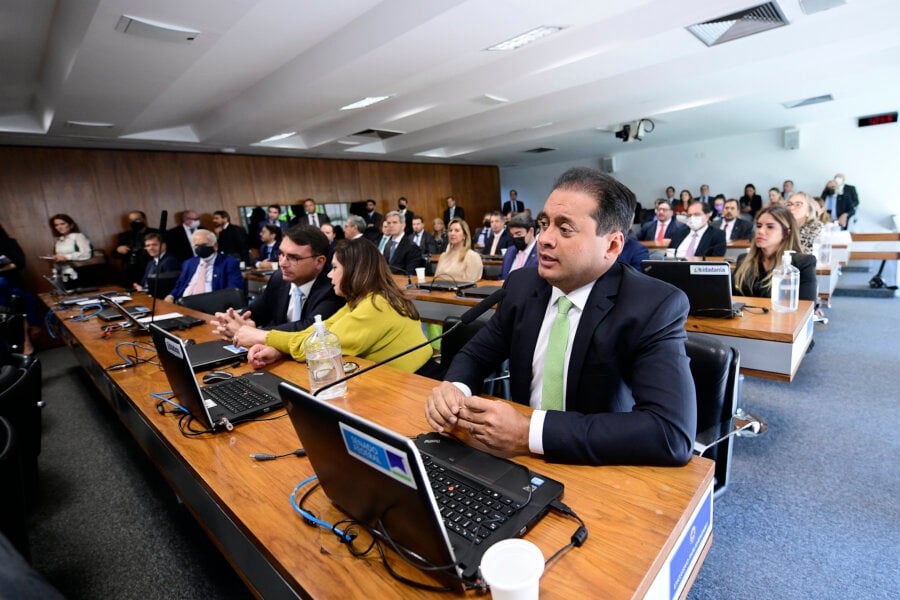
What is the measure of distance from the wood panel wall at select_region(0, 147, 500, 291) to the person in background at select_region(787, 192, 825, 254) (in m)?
8.01

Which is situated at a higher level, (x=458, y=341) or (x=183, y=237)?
(x=183, y=237)

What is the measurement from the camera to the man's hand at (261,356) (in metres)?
1.76

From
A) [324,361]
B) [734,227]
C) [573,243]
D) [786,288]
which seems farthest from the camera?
[734,227]

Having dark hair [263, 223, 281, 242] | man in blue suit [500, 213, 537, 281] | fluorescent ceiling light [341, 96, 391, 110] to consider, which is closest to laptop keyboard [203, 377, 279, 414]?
man in blue suit [500, 213, 537, 281]

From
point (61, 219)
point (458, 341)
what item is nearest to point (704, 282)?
point (458, 341)

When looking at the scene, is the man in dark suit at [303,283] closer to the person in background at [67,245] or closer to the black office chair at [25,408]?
the black office chair at [25,408]

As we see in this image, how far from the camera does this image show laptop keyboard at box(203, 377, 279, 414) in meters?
1.35

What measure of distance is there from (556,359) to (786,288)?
1821 millimetres

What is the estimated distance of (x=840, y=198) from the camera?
8.73 meters

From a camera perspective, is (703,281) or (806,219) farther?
(806,219)

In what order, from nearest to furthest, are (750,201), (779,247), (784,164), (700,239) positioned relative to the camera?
(779,247) → (700,239) → (784,164) → (750,201)

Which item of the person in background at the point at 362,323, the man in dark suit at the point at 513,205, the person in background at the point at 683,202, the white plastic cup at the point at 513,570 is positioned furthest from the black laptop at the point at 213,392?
the man in dark suit at the point at 513,205

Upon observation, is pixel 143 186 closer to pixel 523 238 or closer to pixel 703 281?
pixel 523 238

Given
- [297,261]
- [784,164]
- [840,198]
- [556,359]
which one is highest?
[784,164]
